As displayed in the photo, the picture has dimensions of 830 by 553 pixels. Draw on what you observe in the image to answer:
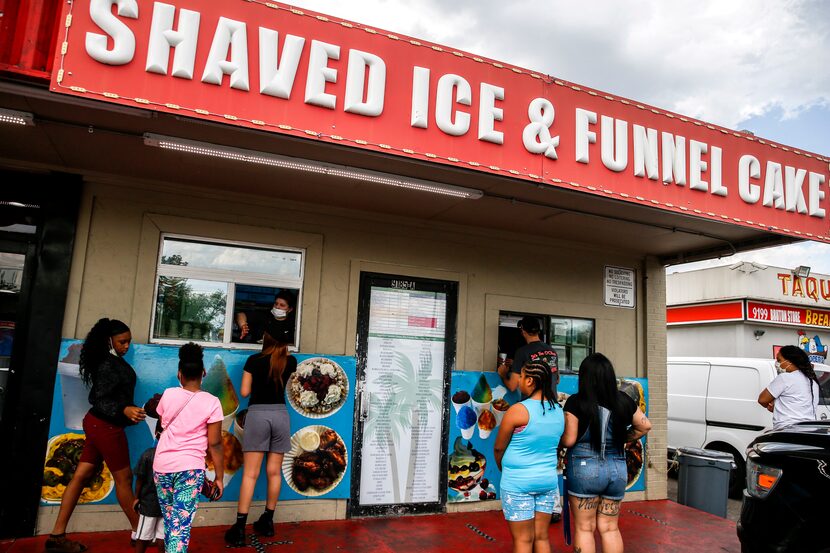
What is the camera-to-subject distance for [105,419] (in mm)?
4469

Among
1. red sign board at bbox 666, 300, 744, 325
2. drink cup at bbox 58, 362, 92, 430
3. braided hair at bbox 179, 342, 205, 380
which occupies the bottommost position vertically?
drink cup at bbox 58, 362, 92, 430

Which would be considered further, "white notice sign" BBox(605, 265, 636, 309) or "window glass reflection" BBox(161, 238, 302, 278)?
"white notice sign" BBox(605, 265, 636, 309)

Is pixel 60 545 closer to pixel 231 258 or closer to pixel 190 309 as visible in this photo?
pixel 190 309

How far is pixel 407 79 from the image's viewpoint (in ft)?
14.4

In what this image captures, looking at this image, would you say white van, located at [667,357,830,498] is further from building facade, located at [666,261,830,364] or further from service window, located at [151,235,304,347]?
service window, located at [151,235,304,347]

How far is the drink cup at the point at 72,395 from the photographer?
16.1 ft

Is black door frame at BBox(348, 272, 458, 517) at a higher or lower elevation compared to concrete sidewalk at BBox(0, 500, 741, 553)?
higher

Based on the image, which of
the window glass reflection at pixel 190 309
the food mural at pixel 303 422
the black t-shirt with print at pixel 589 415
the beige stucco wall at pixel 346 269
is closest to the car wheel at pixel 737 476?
the beige stucco wall at pixel 346 269

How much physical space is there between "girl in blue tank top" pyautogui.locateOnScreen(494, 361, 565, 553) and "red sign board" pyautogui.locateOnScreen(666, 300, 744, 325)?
1345cm

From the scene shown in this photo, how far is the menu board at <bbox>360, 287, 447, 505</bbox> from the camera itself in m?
5.93

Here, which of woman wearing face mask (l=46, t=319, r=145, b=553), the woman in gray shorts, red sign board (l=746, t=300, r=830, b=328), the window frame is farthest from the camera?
red sign board (l=746, t=300, r=830, b=328)

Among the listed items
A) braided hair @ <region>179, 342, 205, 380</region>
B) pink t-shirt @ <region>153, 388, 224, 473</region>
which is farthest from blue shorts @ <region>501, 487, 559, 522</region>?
braided hair @ <region>179, 342, 205, 380</region>

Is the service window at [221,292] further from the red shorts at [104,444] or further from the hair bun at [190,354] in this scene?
the hair bun at [190,354]

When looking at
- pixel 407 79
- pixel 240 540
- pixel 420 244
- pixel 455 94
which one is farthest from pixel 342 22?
pixel 240 540
